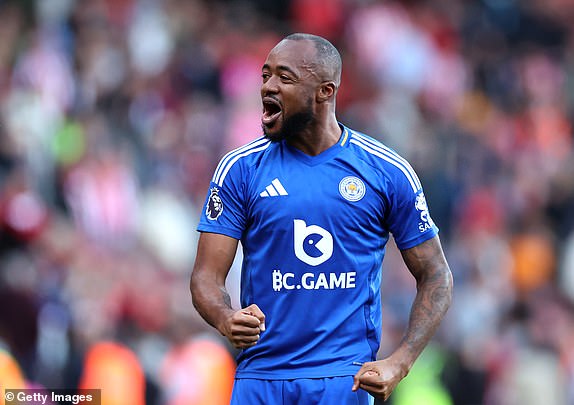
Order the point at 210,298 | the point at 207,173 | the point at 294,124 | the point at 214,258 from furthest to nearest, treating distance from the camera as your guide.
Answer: the point at 207,173 → the point at 294,124 → the point at 214,258 → the point at 210,298

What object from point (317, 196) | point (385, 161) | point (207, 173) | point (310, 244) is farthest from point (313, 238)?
point (207, 173)

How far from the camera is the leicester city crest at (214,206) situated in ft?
19.2

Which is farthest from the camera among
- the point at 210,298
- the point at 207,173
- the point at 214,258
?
the point at 207,173

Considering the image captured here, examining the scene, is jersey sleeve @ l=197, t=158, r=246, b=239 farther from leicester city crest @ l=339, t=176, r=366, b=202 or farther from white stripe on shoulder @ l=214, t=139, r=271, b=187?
leicester city crest @ l=339, t=176, r=366, b=202

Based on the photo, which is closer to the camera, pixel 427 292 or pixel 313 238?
pixel 313 238

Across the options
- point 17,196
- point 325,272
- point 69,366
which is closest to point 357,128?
point 17,196

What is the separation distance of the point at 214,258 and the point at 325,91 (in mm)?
948

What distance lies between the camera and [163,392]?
9922 millimetres

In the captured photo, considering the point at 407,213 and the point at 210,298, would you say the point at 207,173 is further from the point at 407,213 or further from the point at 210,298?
the point at 210,298

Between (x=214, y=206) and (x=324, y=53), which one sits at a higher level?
(x=324, y=53)

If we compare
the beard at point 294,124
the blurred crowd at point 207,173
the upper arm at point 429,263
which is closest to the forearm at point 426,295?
the upper arm at point 429,263

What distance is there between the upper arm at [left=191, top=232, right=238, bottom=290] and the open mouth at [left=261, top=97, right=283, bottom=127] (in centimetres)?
57

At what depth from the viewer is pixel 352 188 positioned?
5.89 meters

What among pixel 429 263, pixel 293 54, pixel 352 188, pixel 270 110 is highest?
pixel 293 54
